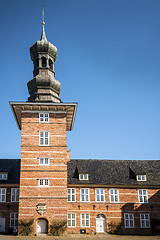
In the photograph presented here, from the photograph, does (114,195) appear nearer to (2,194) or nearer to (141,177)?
(141,177)

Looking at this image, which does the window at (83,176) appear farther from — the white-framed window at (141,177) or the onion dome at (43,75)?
the onion dome at (43,75)

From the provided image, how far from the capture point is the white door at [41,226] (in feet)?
86.2

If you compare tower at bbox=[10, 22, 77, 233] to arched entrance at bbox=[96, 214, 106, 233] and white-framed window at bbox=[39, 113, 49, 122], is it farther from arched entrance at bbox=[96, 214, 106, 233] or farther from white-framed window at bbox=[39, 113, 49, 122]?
arched entrance at bbox=[96, 214, 106, 233]

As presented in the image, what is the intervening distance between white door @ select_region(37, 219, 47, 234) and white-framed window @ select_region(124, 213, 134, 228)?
29.2 ft

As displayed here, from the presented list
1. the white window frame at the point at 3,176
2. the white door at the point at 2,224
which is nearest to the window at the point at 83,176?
the white window frame at the point at 3,176

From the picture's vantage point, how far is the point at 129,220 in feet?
98.5

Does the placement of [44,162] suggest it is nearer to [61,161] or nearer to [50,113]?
[61,161]

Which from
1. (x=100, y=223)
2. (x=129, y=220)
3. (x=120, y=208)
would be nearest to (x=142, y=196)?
(x=120, y=208)

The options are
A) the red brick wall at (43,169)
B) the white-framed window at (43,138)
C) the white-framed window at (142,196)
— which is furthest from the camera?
the white-framed window at (142,196)

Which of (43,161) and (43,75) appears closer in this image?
(43,161)

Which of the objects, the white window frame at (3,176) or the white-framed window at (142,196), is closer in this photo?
the white-framed window at (142,196)

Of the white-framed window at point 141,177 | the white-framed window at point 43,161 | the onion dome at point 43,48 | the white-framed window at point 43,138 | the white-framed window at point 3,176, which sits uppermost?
the onion dome at point 43,48

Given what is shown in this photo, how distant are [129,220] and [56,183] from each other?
9.28 metres

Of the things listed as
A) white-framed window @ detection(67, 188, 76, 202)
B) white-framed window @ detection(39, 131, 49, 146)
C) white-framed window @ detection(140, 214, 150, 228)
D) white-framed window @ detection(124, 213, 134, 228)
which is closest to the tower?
white-framed window @ detection(39, 131, 49, 146)
